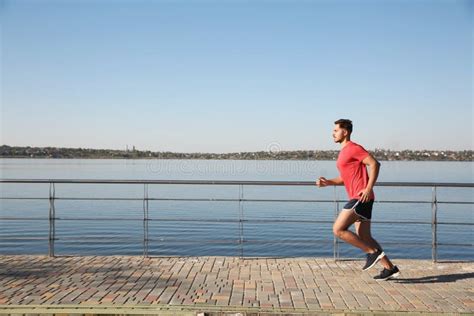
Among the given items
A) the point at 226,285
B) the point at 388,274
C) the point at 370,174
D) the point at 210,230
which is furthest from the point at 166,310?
the point at 210,230

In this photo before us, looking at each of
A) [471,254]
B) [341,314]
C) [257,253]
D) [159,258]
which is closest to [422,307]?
[341,314]

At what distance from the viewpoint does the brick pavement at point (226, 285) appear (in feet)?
16.8

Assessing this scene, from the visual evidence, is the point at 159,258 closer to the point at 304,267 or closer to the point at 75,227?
the point at 304,267

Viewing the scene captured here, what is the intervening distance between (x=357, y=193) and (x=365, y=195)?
13cm

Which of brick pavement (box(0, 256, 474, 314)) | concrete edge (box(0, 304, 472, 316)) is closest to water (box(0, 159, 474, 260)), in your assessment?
brick pavement (box(0, 256, 474, 314))

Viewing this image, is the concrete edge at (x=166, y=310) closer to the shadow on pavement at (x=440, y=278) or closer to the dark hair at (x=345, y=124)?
the shadow on pavement at (x=440, y=278)

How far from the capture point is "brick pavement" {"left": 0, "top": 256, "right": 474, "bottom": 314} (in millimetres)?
5105

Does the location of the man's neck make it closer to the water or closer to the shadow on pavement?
the shadow on pavement

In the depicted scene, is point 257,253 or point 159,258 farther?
point 257,253

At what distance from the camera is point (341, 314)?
484 cm

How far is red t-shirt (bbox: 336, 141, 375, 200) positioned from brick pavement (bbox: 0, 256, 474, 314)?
1098 millimetres

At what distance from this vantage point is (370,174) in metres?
5.98

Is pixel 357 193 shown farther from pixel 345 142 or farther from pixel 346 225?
pixel 345 142

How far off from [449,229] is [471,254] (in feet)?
19.9
